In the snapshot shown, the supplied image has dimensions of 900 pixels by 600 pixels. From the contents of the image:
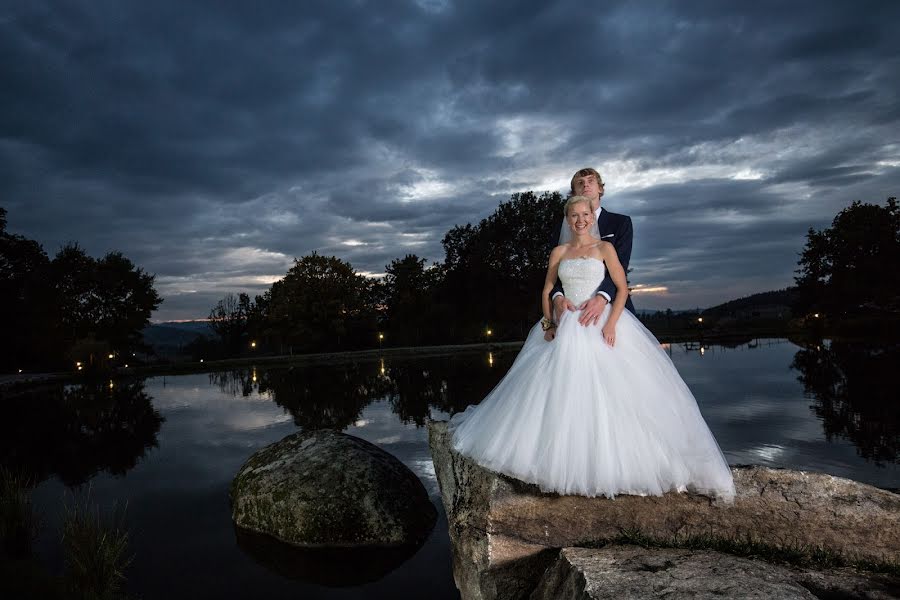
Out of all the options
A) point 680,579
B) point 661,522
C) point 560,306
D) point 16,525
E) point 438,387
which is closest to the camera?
point 680,579

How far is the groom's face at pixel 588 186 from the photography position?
488cm

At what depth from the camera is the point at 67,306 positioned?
164 ft

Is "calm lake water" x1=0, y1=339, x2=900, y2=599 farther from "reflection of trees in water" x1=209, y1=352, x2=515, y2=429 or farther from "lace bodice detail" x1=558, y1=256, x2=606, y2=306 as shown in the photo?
"lace bodice detail" x1=558, y1=256, x2=606, y2=306

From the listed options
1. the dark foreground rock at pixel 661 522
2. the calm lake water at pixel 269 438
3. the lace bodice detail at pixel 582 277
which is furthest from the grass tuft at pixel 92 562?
the lace bodice detail at pixel 582 277

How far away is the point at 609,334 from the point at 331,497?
4.46m

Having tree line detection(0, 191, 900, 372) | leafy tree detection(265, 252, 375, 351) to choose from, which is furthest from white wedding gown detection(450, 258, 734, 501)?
leafy tree detection(265, 252, 375, 351)

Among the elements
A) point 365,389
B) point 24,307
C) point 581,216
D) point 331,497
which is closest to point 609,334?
point 581,216

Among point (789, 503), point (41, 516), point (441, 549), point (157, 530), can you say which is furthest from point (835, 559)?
point (41, 516)

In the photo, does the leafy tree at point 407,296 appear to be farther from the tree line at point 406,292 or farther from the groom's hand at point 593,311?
the groom's hand at point 593,311

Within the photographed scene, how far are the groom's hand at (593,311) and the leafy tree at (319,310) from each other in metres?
48.8

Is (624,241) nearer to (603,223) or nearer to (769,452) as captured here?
(603,223)

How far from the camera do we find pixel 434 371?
29031mm

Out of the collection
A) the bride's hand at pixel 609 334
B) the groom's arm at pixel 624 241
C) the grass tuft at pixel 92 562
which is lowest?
the grass tuft at pixel 92 562

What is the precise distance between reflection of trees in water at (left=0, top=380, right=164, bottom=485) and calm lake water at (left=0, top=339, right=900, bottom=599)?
55mm
